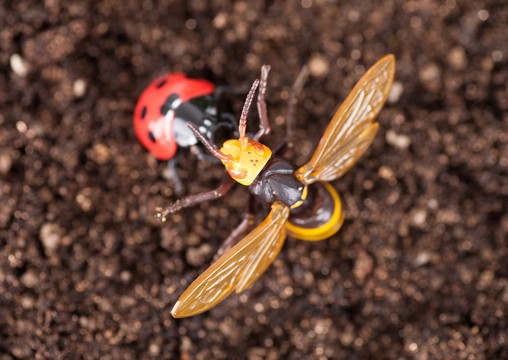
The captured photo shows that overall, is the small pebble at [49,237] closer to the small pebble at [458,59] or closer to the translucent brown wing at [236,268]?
the translucent brown wing at [236,268]

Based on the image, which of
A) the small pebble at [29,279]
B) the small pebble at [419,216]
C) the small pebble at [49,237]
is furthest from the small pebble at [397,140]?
the small pebble at [29,279]

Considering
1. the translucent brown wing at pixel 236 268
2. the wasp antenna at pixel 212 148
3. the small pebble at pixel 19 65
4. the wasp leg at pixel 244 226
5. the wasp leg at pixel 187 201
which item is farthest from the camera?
the small pebble at pixel 19 65

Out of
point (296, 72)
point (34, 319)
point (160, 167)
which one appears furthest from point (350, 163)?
point (34, 319)

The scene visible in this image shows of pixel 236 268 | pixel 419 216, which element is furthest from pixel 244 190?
pixel 419 216

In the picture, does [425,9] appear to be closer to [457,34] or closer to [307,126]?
[457,34]

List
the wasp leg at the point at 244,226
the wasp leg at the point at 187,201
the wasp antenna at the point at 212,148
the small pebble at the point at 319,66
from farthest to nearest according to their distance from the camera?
the small pebble at the point at 319,66 → the wasp leg at the point at 244,226 → the wasp leg at the point at 187,201 → the wasp antenna at the point at 212,148

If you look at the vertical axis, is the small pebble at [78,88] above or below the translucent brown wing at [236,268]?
above

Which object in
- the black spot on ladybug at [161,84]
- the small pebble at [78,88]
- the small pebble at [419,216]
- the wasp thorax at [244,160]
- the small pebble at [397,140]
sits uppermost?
the small pebble at [78,88]
